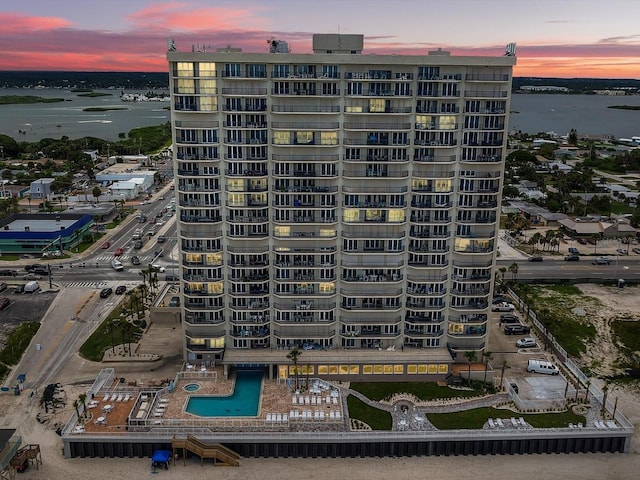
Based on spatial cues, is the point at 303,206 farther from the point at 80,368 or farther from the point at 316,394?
the point at 80,368

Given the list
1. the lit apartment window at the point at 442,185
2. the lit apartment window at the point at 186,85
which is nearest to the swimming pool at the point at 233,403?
the lit apartment window at the point at 442,185


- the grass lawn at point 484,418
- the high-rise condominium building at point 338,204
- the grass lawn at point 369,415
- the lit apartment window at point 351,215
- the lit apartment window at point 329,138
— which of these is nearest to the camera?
the grass lawn at point 484,418

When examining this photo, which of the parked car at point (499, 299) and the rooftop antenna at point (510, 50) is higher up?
the rooftop antenna at point (510, 50)

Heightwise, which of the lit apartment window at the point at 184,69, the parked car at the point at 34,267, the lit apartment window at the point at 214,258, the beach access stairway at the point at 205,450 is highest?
the lit apartment window at the point at 184,69

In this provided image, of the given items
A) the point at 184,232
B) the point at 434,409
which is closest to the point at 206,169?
the point at 184,232

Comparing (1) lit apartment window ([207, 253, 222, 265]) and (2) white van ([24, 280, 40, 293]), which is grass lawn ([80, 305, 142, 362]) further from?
(2) white van ([24, 280, 40, 293])

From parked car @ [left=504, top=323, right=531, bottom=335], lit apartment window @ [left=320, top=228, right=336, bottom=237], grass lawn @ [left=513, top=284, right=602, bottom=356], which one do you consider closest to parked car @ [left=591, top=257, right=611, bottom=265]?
grass lawn @ [left=513, top=284, right=602, bottom=356]

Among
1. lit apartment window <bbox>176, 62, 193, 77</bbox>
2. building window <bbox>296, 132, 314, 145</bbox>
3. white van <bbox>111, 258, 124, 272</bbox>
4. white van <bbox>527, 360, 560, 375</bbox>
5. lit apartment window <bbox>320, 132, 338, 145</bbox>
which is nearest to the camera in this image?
lit apartment window <bbox>176, 62, 193, 77</bbox>

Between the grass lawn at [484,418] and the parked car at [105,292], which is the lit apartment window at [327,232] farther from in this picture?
the parked car at [105,292]
